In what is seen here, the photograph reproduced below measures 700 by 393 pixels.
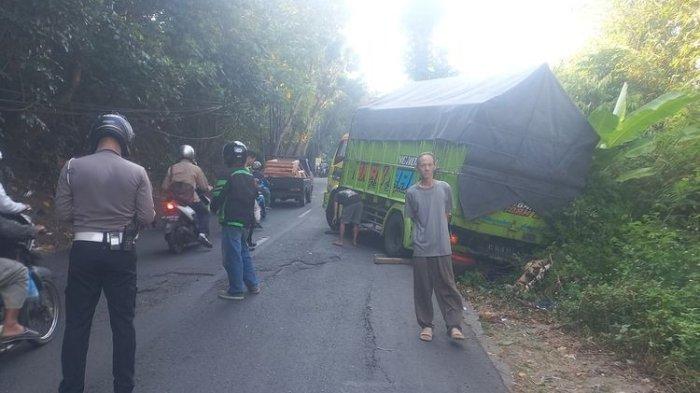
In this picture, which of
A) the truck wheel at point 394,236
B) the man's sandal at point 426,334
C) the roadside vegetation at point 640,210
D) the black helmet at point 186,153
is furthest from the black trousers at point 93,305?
the truck wheel at point 394,236

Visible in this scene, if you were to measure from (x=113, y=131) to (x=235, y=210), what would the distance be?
3.23 metres

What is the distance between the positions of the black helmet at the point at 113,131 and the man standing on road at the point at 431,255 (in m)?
2.99

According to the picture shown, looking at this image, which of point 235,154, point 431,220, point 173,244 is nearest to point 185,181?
point 173,244

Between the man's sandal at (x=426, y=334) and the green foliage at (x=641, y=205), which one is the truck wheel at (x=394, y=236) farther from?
the man's sandal at (x=426, y=334)

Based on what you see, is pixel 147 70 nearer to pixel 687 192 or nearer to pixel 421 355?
pixel 421 355

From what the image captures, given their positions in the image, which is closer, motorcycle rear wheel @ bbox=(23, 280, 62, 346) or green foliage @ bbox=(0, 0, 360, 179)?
motorcycle rear wheel @ bbox=(23, 280, 62, 346)

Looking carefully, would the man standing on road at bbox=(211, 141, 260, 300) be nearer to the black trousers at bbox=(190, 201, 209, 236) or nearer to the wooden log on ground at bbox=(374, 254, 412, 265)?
the black trousers at bbox=(190, 201, 209, 236)

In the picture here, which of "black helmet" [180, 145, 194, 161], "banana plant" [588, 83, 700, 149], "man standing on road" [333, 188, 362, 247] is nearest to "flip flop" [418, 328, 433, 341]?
"banana plant" [588, 83, 700, 149]

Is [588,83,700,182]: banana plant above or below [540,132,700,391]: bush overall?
above

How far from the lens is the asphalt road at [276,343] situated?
4.65 m

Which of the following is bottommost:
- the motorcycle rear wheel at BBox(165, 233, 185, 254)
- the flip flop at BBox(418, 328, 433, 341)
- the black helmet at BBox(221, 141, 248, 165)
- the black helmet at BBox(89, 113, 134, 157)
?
the motorcycle rear wheel at BBox(165, 233, 185, 254)

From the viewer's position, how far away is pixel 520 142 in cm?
899

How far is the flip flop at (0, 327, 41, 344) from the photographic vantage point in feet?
15.0

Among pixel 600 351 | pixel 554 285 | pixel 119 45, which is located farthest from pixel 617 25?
pixel 119 45
